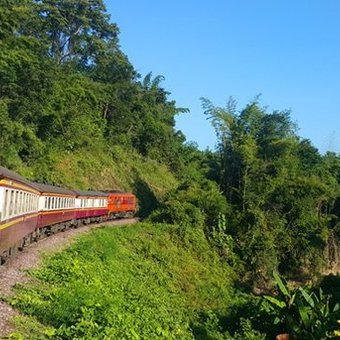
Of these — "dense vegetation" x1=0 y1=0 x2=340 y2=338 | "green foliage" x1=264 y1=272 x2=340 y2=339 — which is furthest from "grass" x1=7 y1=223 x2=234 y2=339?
"green foliage" x1=264 y1=272 x2=340 y2=339

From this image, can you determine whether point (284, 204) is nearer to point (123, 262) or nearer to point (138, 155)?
point (123, 262)

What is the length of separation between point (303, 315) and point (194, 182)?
25291 mm

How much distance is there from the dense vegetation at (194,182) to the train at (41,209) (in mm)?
1432

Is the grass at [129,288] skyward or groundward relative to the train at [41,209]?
groundward

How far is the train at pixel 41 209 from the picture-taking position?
12770 mm

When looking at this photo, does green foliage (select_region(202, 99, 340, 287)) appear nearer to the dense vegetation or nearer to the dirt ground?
the dense vegetation

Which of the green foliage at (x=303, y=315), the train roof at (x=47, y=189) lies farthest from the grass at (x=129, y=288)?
the train roof at (x=47, y=189)

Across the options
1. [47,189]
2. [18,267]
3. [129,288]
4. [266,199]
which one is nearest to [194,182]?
[266,199]

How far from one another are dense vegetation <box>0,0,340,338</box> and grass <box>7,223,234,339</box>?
0.12 meters

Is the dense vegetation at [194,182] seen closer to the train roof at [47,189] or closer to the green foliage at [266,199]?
the green foliage at [266,199]

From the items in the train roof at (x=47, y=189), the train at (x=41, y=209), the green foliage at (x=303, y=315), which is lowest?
the green foliage at (x=303, y=315)

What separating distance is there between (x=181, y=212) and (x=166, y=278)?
10117 millimetres

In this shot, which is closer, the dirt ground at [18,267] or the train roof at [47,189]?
the dirt ground at [18,267]

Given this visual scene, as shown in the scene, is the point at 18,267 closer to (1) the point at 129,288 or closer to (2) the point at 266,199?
(1) the point at 129,288
